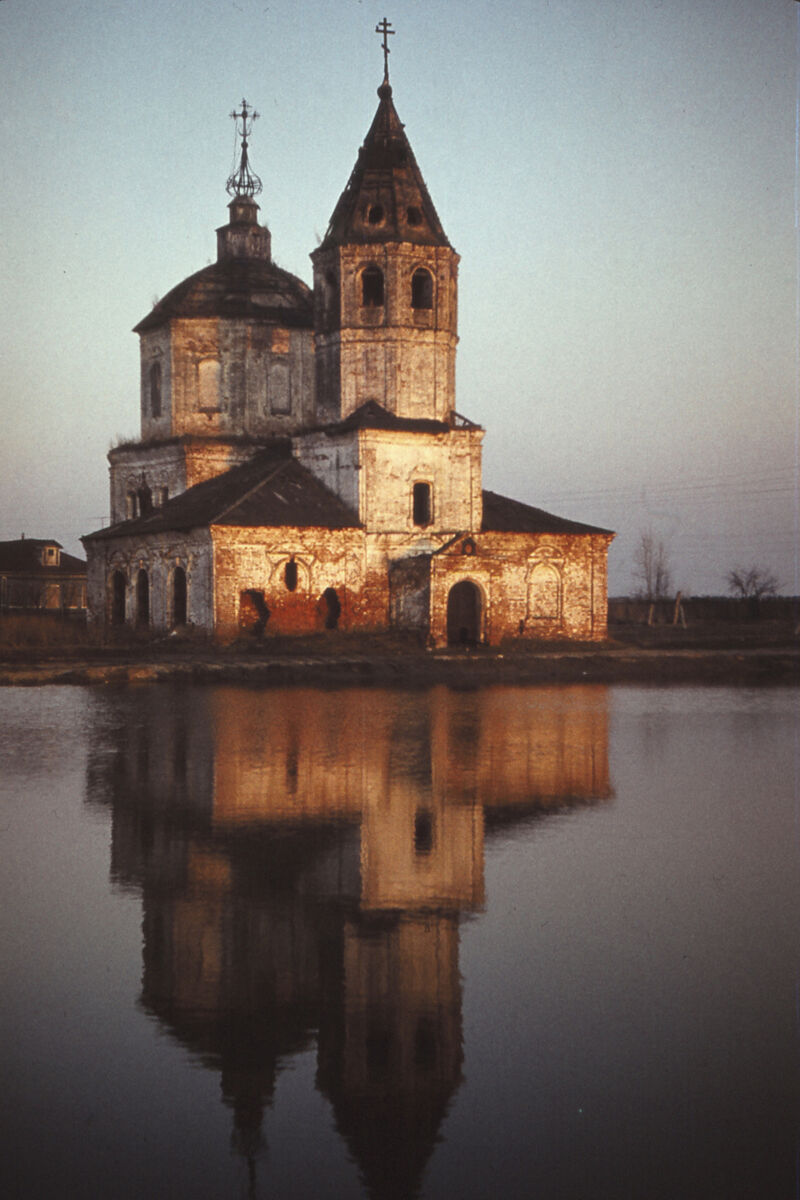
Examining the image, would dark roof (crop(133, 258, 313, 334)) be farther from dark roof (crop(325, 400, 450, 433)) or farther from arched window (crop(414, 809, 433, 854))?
arched window (crop(414, 809, 433, 854))

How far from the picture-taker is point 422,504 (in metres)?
39.8

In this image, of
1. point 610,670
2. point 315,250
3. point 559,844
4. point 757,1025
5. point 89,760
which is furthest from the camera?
point 315,250

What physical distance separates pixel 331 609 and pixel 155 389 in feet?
35.7

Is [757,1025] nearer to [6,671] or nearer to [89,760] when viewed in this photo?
[89,760]

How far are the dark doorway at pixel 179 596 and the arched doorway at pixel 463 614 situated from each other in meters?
7.54

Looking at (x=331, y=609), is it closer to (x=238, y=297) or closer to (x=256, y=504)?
(x=256, y=504)

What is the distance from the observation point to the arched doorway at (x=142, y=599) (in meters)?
40.6

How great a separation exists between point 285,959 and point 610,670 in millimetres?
26062

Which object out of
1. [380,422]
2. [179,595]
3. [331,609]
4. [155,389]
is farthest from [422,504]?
[155,389]

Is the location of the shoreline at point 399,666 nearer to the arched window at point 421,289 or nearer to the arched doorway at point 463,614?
the arched doorway at point 463,614

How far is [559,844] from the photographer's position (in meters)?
10.4

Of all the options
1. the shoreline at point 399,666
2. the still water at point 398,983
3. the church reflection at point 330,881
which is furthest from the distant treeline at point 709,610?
the still water at point 398,983

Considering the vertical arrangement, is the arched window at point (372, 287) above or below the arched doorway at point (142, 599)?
above

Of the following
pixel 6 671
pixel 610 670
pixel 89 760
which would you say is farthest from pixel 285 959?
pixel 610 670
